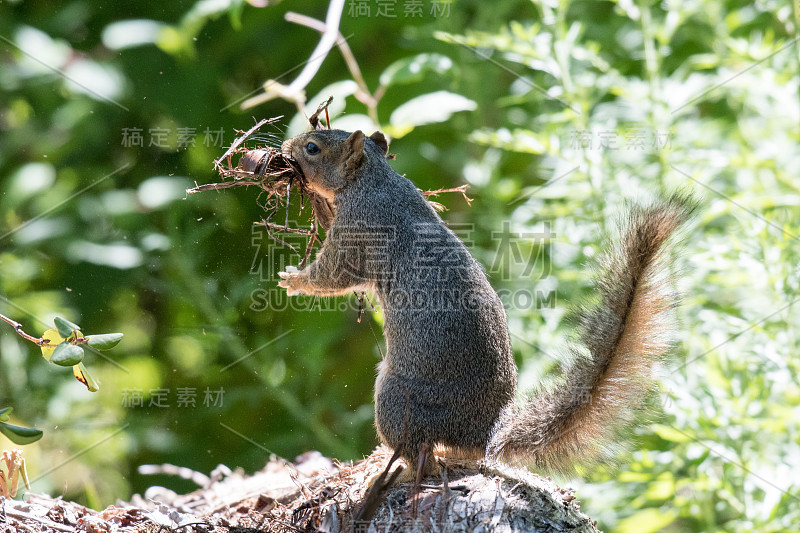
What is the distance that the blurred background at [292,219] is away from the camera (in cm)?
244

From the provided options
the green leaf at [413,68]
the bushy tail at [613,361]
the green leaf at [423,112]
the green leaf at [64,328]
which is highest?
the green leaf at [413,68]

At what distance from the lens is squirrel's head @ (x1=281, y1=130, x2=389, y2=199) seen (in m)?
2.19

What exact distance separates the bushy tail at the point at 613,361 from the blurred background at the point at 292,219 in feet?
1.89

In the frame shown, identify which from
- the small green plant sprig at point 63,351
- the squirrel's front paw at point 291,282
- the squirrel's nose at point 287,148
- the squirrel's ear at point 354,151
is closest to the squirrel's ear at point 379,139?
the squirrel's ear at point 354,151

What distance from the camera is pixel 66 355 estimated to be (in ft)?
4.53

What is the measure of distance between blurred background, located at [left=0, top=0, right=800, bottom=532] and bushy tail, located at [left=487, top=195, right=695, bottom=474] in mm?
575

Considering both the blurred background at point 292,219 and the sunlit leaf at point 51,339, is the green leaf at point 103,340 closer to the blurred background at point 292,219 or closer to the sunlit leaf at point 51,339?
the sunlit leaf at point 51,339

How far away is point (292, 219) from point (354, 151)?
0.53m

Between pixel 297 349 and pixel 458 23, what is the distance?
1.73m

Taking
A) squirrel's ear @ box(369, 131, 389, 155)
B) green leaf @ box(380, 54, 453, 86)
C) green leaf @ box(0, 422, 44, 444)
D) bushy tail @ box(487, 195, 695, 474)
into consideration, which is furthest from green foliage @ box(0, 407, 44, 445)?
green leaf @ box(380, 54, 453, 86)

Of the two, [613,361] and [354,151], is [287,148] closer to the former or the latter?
[354,151]

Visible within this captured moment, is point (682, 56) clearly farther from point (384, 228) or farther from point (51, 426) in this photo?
point (51, 426)

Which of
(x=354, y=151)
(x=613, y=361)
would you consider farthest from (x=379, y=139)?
(x=613, y=361)

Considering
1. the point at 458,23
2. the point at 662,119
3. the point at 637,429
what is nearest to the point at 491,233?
the point at 662,119
